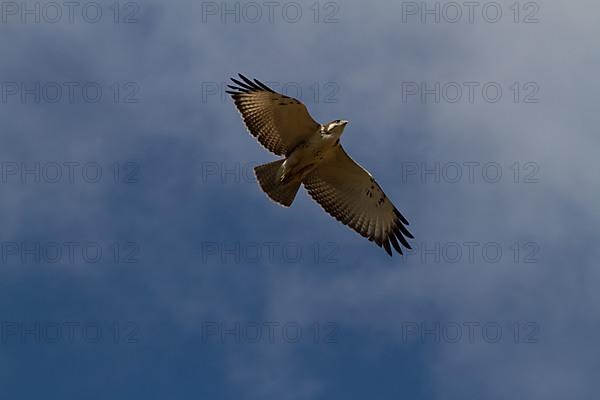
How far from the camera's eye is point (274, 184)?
18219 mm

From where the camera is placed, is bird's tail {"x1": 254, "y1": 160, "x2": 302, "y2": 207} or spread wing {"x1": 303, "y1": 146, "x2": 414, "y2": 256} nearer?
bird's tail {"x1": 254, "y1": 160, "x2": 302, "y2": 207}

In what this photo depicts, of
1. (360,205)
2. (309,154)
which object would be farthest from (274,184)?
(360,205)

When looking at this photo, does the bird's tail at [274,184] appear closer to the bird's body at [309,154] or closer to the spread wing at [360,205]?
the bird's body at [309,154]

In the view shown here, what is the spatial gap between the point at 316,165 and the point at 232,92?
5.26 ft

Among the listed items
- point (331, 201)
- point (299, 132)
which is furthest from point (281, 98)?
point (331, 201)

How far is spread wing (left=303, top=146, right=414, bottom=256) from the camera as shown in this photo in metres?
18.8

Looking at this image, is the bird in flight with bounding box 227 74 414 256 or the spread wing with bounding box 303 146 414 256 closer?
the bird in flight with bounding box 227 74 414 256

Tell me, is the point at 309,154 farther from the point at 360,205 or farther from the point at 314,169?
the point at 360,205

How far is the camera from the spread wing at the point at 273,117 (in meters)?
18.0

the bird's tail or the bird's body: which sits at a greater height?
the bird's body

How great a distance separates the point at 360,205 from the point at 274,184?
5.09ft

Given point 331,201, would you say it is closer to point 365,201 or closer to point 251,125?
point 365,201

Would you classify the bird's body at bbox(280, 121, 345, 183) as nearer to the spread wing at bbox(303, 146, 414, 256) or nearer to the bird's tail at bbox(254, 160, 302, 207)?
the bird's tail at bbox(254, 160, 302, 207)

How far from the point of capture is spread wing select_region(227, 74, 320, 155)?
58.9 ft
